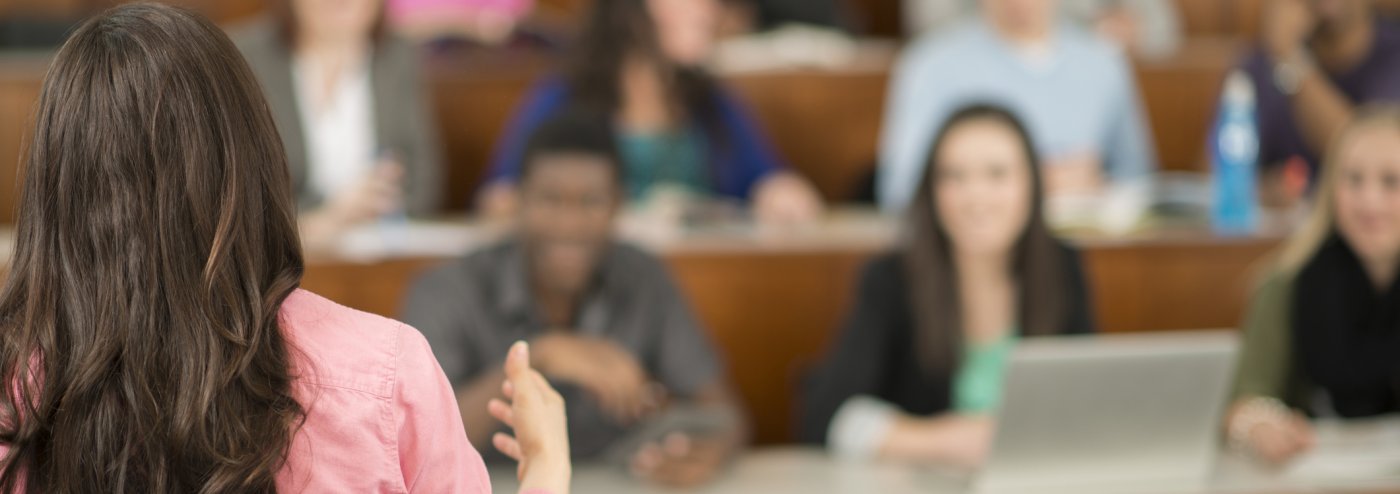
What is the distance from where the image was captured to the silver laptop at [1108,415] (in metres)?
1.99

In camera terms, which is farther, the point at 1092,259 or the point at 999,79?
the point at 999,79

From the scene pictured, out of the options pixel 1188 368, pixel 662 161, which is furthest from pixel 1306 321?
pixel 662 161

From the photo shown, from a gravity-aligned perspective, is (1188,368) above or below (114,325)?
below

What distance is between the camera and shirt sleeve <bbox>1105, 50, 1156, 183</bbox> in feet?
13.5

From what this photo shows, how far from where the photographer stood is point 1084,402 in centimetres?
202

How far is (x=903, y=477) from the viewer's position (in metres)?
2.26

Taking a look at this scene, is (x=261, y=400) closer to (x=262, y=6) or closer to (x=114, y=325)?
(x=114, y=325)

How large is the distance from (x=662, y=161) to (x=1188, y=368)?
1984mm

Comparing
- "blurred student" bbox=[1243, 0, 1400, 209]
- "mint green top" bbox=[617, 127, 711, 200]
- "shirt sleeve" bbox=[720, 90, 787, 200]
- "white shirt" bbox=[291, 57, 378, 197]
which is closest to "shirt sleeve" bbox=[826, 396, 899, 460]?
"mint green top" bbox=[617, 127, 711, 200]

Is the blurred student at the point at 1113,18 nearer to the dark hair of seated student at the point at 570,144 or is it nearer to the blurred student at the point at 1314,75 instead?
the blurred student at the point at 1314,75

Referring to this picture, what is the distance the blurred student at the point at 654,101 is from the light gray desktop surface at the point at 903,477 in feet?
4.85

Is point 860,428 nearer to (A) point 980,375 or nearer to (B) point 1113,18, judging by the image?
(A) point 980,375

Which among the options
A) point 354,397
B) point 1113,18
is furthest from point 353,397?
point 1113,18

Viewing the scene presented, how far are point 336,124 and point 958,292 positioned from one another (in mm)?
1796
